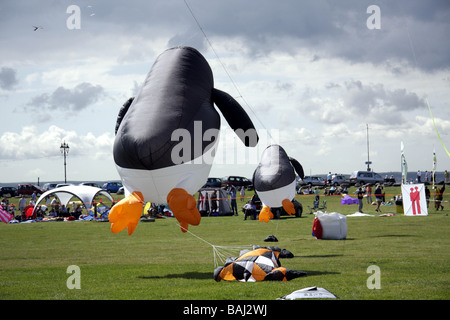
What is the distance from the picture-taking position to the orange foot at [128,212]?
36.0 ft

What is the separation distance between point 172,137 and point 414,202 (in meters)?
27.3

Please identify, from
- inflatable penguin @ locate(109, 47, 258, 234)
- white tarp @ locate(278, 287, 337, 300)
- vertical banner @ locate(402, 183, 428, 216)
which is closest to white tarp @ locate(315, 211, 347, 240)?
inflatable penguin @ locate(109, 47, 258, 234)

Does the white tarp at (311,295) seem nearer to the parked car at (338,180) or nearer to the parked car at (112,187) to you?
the parked car at (338,180)

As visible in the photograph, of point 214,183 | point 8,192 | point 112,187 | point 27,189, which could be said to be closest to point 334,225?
point 214,183

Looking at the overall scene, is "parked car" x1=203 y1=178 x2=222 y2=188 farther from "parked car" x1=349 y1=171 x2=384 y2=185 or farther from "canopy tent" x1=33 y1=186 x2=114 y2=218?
"canopy tent" x1=33 y1=186 x2=114 y2=218

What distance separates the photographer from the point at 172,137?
34.1 feet

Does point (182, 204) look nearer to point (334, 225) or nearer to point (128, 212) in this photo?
point (128, 212)

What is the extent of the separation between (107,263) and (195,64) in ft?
23.8

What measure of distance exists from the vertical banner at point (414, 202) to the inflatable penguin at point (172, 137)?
999 inches

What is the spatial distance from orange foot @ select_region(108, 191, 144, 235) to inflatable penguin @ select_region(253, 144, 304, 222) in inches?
286

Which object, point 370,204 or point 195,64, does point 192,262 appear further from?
point 370,204
